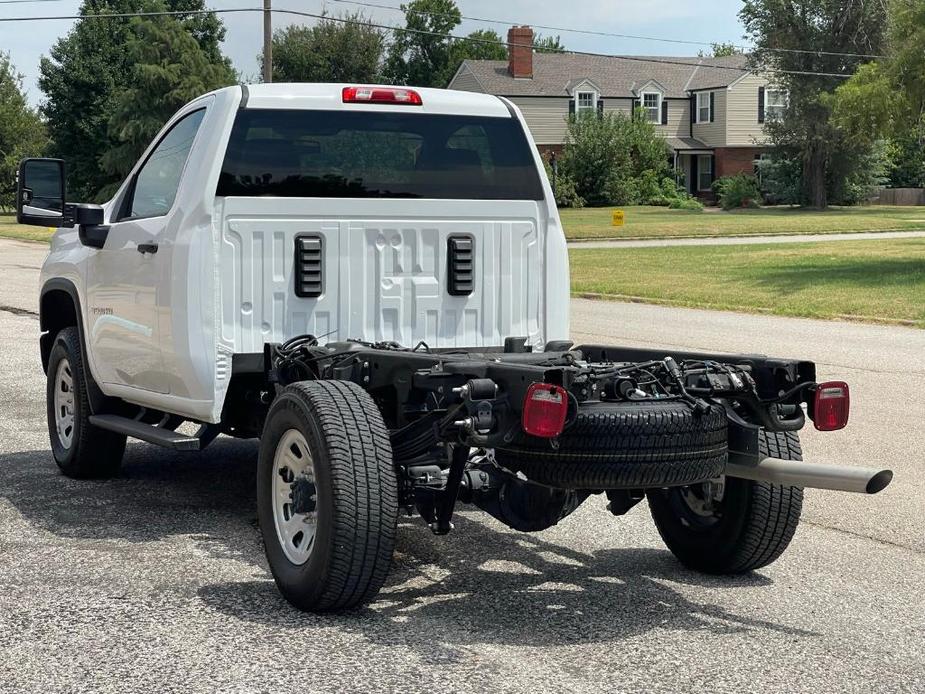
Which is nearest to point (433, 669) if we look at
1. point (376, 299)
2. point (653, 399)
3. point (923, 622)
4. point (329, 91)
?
point (653, 399)

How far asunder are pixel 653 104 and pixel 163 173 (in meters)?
72.6

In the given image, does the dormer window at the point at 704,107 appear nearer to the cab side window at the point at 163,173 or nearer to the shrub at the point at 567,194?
the shrub at the point at 567,194

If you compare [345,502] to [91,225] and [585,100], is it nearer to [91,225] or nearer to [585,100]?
[91,225]

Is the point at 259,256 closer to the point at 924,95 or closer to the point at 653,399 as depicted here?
the point at 653,399

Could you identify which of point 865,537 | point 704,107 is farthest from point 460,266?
point 704,107

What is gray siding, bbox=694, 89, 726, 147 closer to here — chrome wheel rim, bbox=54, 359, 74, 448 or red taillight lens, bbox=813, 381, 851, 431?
chrome wheel rim, bbox=54, 359, 74, 448

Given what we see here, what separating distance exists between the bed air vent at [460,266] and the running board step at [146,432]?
1472mm

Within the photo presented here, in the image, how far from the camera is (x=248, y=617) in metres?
5.22

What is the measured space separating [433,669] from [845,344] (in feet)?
39.0

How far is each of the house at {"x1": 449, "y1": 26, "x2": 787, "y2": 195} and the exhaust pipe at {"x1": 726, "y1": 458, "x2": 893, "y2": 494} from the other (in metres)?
68.0

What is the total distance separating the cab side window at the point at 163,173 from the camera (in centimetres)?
701

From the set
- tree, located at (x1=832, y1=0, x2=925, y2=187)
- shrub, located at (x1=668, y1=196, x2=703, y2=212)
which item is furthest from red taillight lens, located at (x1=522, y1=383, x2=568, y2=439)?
shrub, located at (x1=668, y1=196, x2=703, y2=212)

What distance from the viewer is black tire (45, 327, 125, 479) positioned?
7.73 m

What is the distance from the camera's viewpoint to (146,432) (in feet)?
22.7
